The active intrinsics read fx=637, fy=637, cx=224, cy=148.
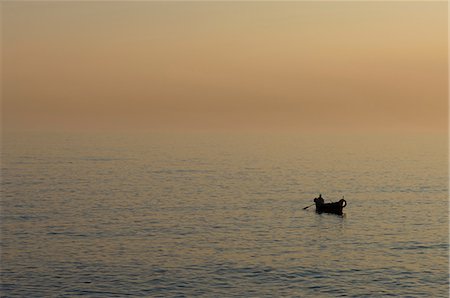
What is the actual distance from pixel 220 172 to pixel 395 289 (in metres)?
99.2

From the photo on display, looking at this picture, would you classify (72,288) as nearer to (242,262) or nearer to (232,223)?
(242,262)

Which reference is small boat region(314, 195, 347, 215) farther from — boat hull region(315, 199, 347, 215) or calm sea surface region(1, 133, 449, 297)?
calm sea surface region(1, 133, 449, 297)

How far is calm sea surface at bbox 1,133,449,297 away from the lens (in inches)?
1957

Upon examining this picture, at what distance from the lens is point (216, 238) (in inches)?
2625

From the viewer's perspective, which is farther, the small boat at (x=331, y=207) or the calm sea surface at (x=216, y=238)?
the small boat at (x=331, y=207)

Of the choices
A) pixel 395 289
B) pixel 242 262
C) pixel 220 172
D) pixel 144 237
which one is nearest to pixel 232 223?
pixel 144 237

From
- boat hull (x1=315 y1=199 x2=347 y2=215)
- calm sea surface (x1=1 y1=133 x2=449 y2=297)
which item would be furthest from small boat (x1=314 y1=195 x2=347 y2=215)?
calm sea surface (x1=1 y1=133 x2=449 y2=297)

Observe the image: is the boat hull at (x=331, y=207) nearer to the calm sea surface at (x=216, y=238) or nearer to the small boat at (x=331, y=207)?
the small boat at (x=331, y=207)

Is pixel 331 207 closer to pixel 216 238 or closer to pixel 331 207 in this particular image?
pixel 331 207

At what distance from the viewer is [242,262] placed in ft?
184

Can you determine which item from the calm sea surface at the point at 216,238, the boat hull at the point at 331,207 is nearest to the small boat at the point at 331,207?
the boat hull at the point at 331,207

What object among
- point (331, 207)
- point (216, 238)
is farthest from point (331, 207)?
point (216, 238)

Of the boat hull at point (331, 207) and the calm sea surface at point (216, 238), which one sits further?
the boat hull at point (331, 207)

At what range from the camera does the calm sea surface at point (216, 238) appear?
49.7m
